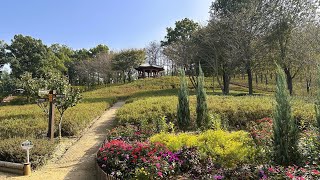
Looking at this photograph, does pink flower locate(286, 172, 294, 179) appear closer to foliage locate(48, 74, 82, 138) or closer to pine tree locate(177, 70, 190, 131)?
pine tree locate(177, 70, 190, 131)

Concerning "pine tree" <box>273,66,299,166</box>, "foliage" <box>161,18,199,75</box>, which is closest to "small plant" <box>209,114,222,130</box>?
"pine tree" <box>273,66,299,166</box>

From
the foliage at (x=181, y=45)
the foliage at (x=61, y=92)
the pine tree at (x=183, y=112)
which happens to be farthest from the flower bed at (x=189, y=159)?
the foliage at (x=181, y=45)

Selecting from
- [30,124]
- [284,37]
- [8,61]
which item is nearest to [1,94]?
[8,61]

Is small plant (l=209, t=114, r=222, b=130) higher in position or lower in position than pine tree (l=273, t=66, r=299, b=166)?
lower

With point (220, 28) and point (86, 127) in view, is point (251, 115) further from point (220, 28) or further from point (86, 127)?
point (220, 28)

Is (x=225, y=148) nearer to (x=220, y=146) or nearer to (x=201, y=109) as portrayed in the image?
(x=220, y=146)

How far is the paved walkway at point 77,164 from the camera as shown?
764cm

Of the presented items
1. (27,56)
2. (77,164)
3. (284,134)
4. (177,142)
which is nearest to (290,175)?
(284,134)

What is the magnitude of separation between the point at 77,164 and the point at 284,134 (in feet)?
19.5

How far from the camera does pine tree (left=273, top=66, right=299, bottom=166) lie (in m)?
5.74

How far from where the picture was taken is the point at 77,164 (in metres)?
8.65

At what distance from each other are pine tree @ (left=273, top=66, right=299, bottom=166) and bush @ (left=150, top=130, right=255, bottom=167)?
26.3 inches

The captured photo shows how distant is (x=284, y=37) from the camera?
25.0 metres

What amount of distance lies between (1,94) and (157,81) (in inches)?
768
